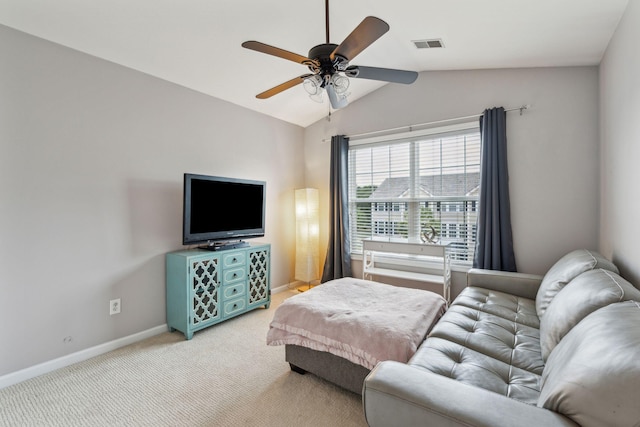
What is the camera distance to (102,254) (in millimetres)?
2551

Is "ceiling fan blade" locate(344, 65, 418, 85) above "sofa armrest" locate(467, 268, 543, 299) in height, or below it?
above

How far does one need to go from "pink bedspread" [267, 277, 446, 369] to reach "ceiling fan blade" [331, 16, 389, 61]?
1.67 m

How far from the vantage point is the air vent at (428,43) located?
269cm

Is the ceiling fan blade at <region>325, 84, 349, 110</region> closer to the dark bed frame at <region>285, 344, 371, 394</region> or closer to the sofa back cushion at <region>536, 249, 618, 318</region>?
the dark bed frame at <region>285, 344, 371, 394</region>

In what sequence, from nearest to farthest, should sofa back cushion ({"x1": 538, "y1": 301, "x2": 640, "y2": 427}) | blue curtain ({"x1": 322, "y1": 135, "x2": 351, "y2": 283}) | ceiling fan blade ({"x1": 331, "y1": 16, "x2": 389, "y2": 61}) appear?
1. sofa back cushion ({"x1": 538, "y1": 301, "x2": 640, "y2": 427})
2. ceiling fan blade ({"x1": 331, "y1": 16, "x2": 389, "y2": 61})
3. blue curtain ({"x1": 322, "y1": 135, "x2": 351, "y2": 283})

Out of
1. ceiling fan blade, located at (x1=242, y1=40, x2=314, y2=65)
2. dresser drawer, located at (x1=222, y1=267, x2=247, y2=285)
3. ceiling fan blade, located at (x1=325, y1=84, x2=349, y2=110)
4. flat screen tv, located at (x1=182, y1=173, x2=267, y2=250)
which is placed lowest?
dresser drawer, located at (x1=222, y1=267, x2=247, y2=285)

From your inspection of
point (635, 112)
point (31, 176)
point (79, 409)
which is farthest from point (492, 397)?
point (31, 176)

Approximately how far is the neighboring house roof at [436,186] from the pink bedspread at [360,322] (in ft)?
5.27

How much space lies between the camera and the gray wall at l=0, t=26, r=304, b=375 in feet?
6.96

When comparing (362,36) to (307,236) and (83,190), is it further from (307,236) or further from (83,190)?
(307,236)

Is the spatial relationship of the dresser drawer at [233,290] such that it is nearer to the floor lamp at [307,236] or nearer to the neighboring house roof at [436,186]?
the floor lamp at [307,236]

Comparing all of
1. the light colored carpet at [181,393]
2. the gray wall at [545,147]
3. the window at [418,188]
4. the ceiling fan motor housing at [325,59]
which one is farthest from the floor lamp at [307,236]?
the ceiling fan motor housing at [325,59]

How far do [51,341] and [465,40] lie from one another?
4.29 m

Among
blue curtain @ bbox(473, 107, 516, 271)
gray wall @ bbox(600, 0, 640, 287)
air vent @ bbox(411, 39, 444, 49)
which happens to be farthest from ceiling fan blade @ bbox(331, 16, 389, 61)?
blue curtain @ bbox(473, 107, 516, 271)
